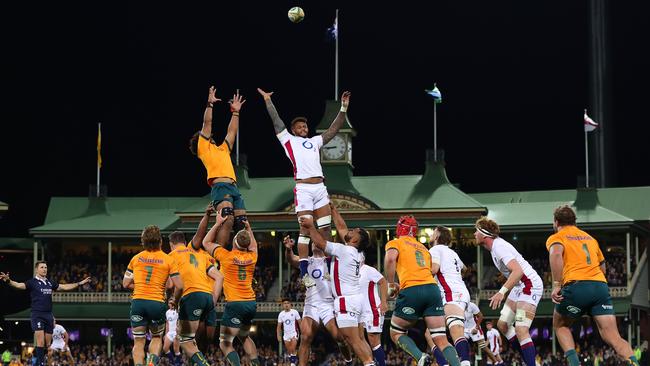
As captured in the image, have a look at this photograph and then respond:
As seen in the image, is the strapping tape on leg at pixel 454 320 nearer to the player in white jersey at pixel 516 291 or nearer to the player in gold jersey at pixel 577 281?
the player in white jersey at pixel 516 291

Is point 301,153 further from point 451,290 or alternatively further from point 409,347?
point 409,347

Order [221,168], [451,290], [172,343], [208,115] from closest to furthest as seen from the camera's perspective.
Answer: [451,290], [208,115], [221,168], [172,343]

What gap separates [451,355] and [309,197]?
3.63m

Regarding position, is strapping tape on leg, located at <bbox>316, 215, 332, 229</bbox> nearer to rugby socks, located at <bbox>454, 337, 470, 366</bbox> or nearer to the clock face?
rugby socks, located at <bbox>454, 337, 470, 366</bbox>

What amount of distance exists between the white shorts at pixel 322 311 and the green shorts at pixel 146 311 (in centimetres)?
248

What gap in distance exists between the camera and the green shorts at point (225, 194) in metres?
21.0

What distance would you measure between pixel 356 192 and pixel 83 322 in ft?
49.5

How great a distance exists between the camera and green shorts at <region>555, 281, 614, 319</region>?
16359mm

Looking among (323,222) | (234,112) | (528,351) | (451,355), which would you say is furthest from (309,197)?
(528,351)

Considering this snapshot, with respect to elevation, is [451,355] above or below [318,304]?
below

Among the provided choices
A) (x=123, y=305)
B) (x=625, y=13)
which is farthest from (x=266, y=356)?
(x=625, y=13)

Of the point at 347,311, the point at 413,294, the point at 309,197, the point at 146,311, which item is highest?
the point at 309,197

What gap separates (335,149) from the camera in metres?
55.1

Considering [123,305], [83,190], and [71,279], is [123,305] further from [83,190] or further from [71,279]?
[83,190]
